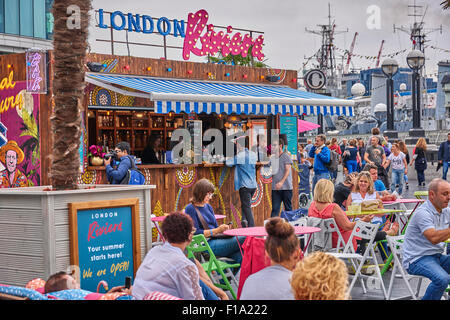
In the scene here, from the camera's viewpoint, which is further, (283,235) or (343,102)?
(343,102)

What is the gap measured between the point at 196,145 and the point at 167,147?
9.75 feet

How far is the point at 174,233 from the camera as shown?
516 centimetres

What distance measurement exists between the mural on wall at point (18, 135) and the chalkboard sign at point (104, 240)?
419cm

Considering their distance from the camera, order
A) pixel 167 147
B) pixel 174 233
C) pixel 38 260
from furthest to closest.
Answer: pixel 167 147
pixel 38 260
pixel 174 233

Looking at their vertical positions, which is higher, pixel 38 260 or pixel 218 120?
pixel 218 120

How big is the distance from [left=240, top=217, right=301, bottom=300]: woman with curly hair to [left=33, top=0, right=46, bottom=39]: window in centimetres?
3927

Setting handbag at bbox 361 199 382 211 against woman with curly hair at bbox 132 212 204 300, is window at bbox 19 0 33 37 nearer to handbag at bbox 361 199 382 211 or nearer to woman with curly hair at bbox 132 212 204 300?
handbag at bbox 361 199 382 211

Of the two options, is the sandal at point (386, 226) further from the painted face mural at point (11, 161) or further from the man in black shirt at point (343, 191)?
the painted face mural at point (11, 161)

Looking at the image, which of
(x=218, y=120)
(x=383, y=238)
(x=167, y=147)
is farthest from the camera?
(x=167, y=147)

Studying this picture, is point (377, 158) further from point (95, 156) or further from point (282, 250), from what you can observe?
point (282, 250)

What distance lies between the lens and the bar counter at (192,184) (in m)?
11.9

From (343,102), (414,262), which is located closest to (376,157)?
(343,102)

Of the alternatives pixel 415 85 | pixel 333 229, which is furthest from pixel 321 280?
pixel 415 85
